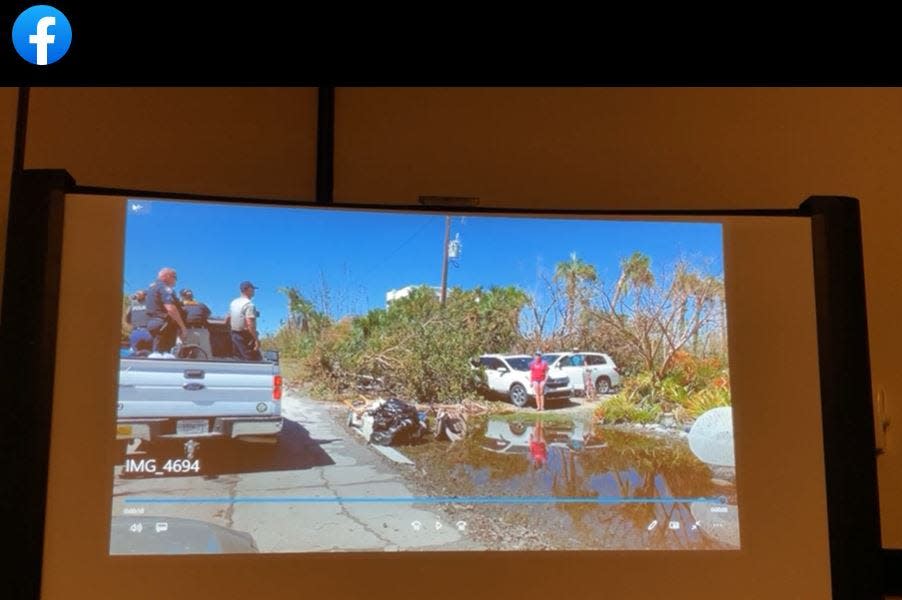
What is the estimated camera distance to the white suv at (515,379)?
8.14 ft

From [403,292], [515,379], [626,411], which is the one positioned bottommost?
[626,411]

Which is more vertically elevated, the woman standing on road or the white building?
the white building

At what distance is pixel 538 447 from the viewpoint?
246cm

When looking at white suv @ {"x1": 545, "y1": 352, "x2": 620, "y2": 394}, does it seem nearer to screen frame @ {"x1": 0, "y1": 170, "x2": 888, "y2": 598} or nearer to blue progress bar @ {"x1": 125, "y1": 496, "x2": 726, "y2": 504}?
blue progress bar @ {"x1": 125, "y1": 496, "x2": 726, "y2": 504}

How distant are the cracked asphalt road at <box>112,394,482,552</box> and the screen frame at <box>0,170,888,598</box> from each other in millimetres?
298

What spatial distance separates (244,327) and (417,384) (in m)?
0.65

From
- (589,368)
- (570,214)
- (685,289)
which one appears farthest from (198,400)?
(685,289)

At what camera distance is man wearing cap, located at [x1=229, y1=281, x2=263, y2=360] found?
239 cm

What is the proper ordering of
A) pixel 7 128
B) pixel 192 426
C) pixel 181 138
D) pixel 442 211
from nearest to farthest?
pixel 192 426
pixel 442 211
pixel 7 128
pixel 181 138

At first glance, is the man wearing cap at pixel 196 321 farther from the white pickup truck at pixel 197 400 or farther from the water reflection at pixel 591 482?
the water reflection at pixel 591 482

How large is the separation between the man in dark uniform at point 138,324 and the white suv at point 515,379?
1.16m
